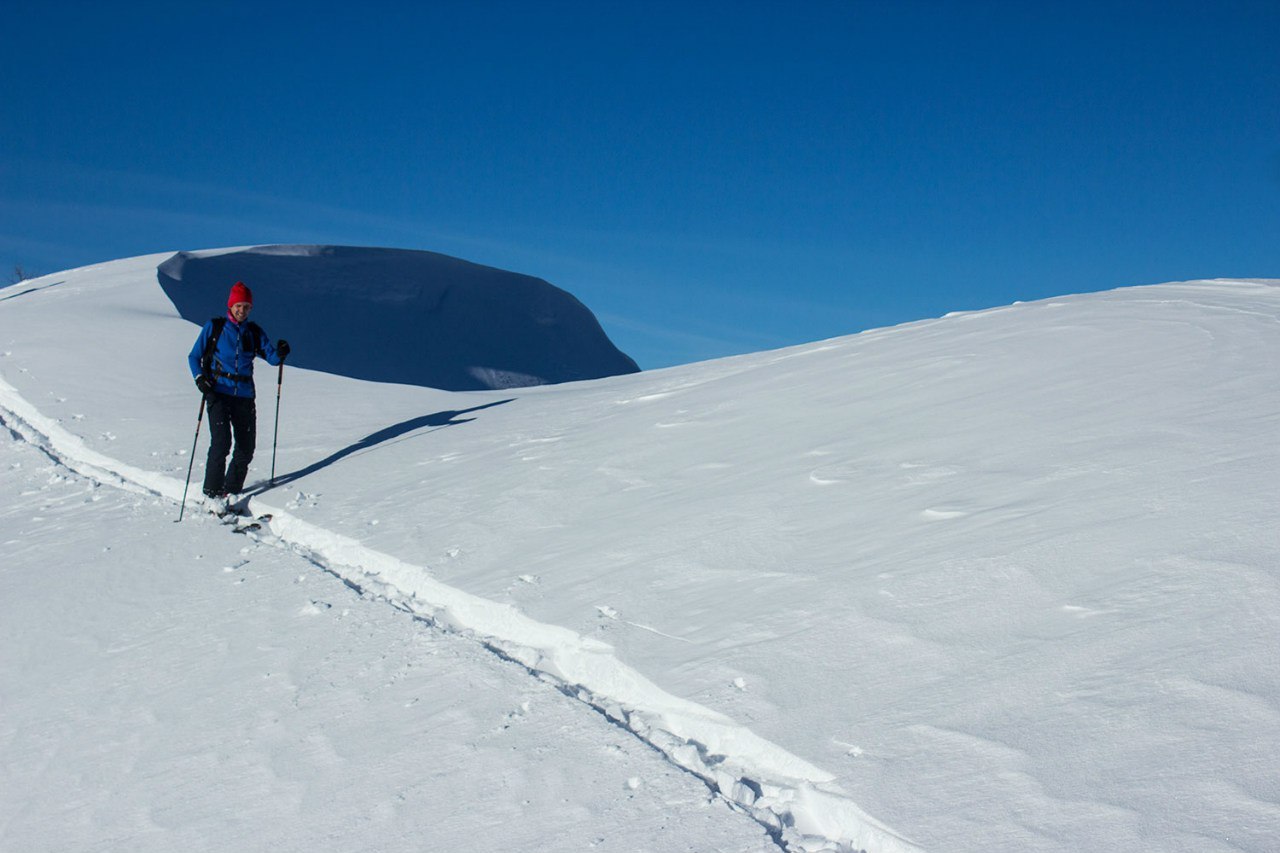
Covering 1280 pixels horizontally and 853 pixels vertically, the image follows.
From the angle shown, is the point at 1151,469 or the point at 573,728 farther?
the point at 1151,469

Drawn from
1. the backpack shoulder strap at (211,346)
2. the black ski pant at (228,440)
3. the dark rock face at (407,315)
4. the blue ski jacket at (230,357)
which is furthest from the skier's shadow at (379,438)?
the dark rock face at (407,315)

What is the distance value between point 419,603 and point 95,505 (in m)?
3.63

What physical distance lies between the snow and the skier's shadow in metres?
0.20

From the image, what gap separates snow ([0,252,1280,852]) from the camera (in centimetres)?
229

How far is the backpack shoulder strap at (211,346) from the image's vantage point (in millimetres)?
6562

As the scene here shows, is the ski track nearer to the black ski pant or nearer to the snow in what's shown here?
the snow

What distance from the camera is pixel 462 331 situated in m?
32.1

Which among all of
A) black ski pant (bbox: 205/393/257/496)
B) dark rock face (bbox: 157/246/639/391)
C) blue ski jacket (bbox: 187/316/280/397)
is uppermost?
dark rock face (bbox: 157/246/639/391)

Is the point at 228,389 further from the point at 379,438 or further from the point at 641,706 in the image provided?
the point at 641,706

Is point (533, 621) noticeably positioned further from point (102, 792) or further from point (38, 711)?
point (38, 711)

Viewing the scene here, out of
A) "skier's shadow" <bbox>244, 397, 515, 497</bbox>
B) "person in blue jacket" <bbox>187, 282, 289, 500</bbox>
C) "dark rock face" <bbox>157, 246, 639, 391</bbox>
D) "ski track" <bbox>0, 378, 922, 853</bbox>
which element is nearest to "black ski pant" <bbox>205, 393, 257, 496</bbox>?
"person in blue jacket" <bbox>187, 282, 289, 500</bbox>

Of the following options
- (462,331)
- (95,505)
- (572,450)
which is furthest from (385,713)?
(462,331)

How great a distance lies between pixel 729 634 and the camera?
3.23 m

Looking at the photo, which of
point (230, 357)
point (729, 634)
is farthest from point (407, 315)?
point (729, 634)
